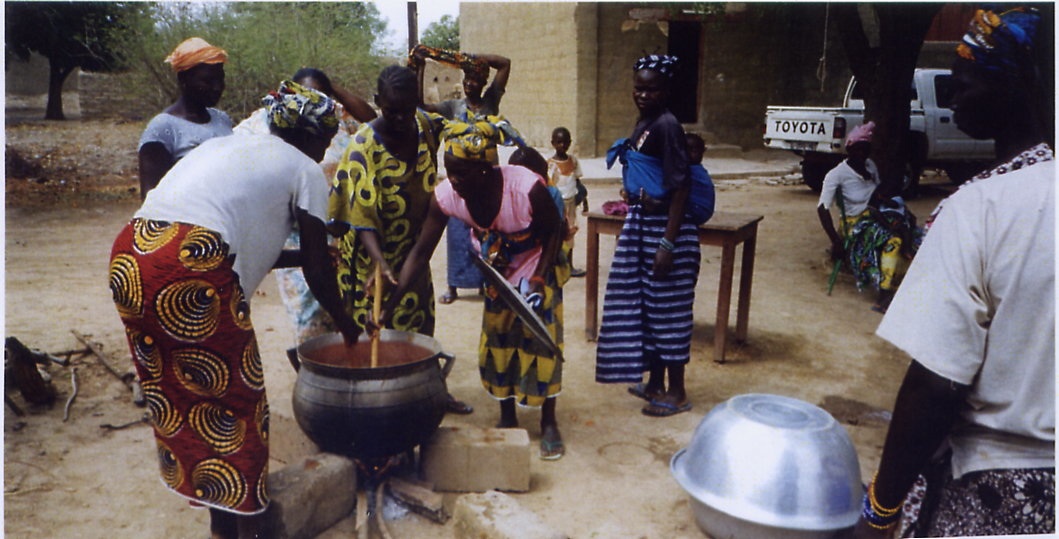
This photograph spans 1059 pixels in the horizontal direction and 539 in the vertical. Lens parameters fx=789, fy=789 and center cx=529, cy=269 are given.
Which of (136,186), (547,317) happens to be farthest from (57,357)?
(136,186)

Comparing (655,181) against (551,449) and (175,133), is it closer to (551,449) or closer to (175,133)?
(551,449)

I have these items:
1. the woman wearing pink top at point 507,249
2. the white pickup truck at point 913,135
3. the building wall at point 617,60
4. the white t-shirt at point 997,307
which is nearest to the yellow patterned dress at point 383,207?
the woman wearing pink top at point 507,249

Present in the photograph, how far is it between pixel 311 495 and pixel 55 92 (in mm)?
8255

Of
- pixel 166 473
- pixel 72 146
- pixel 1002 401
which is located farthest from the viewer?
pixel 72 146

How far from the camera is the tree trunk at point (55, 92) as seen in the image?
28.5ft

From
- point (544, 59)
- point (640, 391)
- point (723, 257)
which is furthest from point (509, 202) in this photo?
point (544, 59)

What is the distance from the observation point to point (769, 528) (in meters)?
2.50

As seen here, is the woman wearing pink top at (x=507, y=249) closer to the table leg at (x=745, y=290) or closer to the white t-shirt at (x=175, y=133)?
the white t-shirt at (x=175, y=133)

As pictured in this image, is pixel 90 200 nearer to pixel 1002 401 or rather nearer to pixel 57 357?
pixel 57 357

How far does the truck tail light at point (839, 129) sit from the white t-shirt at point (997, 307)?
9.56 metres

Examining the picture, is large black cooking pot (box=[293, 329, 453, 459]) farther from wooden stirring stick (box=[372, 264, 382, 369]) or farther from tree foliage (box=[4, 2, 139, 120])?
tree foliage (box=[4, 2, 139, 120])

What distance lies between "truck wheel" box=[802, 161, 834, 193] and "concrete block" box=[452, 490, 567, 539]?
9884 mm

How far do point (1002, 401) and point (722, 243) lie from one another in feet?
10.5

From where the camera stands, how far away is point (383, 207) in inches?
132
